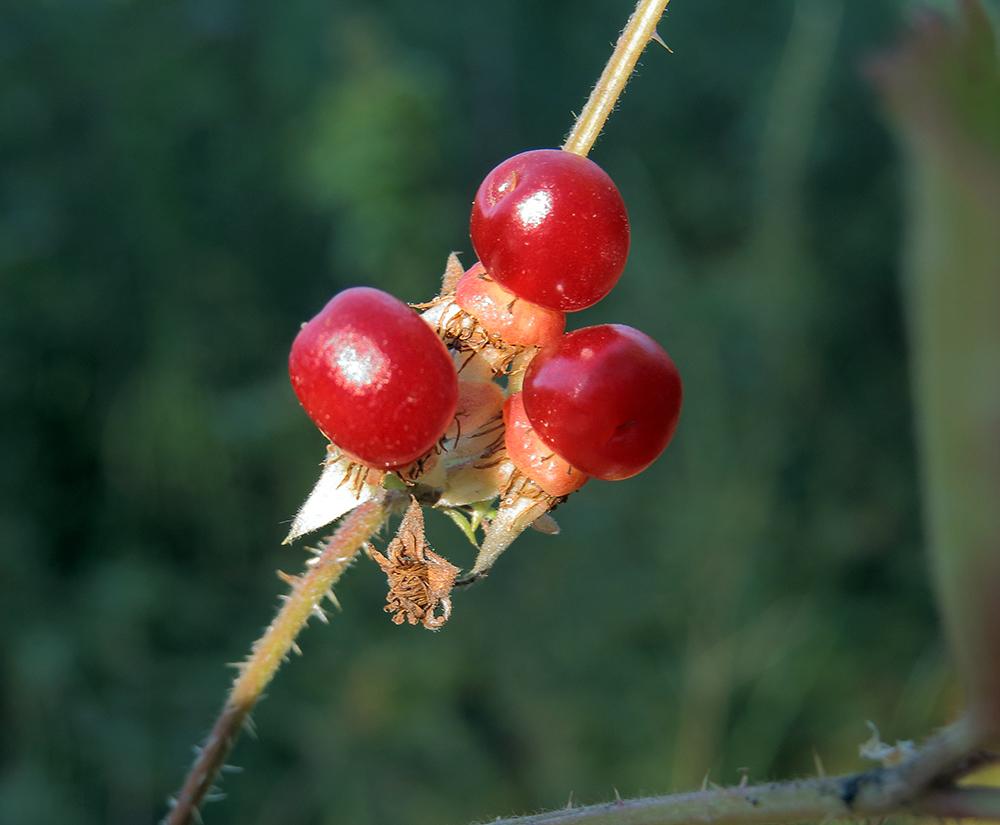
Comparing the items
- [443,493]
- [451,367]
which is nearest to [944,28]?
[451,367]

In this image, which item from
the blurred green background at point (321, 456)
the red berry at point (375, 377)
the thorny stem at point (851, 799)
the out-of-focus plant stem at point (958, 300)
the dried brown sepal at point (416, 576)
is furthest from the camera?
the blurred green background at point (321, 456)

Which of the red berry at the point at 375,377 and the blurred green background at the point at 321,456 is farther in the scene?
the blurred green background at the point at 321,456

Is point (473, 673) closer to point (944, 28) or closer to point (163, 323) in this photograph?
point (163, 323)

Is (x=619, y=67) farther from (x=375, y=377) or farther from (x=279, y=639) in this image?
(x=279, y=639)

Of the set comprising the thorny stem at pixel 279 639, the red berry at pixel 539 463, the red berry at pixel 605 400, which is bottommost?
the thorny stem at pixel 279 639

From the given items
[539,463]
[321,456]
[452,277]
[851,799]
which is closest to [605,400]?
[539,463]

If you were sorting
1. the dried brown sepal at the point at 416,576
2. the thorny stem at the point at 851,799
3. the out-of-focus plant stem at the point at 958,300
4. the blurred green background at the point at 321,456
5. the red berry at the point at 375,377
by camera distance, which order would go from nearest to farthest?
the out-of-focus plant stem at the point at 958,300, the thorny stem at the point at 851,799, the red berry at the point at 375,377, the dried brown sepal at the point at 416,576, the blurred green background at the point at 321,456

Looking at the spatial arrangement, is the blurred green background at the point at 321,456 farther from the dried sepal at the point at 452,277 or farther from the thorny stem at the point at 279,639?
the dried sepal at the point at 452,277

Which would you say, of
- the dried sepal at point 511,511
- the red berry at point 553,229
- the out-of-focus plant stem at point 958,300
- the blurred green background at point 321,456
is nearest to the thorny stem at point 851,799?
the out-of-focus plant stem at point 958,300

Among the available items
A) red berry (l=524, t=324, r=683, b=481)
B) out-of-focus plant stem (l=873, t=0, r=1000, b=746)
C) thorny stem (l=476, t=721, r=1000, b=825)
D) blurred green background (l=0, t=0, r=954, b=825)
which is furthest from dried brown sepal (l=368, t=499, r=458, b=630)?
blurred green background (l=0, t=0, r=954, b=825)
